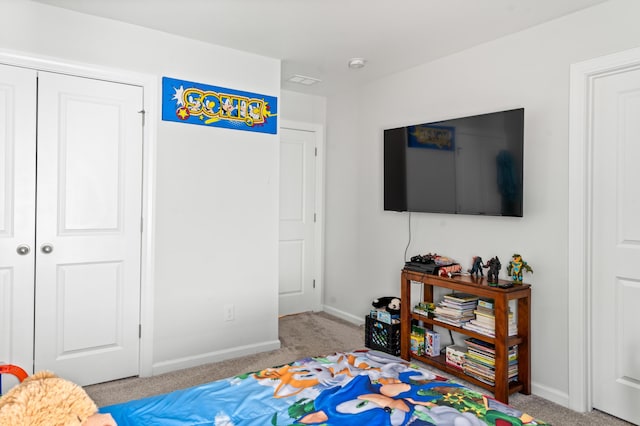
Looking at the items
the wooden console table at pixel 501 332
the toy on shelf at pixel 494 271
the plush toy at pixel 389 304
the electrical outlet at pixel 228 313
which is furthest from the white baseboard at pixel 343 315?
the toy on shelf at pixel 494 271

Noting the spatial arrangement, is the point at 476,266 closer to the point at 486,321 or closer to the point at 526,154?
the point at 486,321

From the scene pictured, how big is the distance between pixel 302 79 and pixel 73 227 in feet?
8.06

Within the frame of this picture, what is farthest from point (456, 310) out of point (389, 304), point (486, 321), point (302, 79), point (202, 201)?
point (302, 79)

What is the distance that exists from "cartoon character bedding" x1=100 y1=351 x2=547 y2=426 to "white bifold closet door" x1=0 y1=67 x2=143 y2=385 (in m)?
1.62

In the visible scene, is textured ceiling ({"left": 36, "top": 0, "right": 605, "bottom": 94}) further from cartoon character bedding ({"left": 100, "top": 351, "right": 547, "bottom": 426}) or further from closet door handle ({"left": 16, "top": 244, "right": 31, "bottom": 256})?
cartoon character bedding ({"left": 100, "top": 351, "right": 547, "bottom": 426})

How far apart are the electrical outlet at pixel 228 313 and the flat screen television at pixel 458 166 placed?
163cm

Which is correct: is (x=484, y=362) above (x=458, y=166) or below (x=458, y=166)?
below

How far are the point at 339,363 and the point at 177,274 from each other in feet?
5.75

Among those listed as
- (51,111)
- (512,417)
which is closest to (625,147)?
(512,417)

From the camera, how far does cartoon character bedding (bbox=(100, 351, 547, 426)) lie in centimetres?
136

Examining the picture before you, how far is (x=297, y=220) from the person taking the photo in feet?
15.6

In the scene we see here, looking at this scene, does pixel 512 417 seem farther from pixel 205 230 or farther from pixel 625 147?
pixel 205 230

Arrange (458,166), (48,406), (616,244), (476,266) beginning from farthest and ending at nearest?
(458,166)
(476,266)
(616,244)
(48,406)

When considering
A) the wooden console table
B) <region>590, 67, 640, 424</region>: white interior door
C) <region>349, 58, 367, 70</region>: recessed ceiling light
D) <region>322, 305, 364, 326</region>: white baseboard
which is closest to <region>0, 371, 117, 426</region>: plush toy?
the wooden console table
